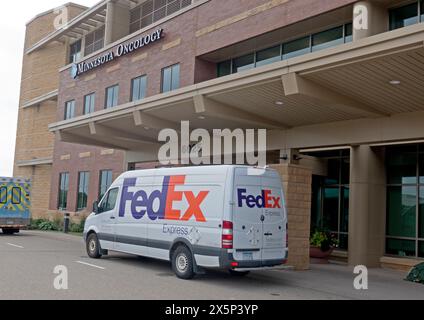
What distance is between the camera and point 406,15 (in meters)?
15.1

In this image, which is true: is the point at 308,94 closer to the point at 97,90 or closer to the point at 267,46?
the point at 267,46

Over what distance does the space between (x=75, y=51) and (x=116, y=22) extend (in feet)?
31.7

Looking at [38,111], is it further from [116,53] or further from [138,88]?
[138,88]

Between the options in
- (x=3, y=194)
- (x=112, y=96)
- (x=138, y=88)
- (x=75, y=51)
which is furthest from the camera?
(x=75, y=51)

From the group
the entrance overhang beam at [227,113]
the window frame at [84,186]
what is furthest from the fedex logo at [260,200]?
the window frame at [84,186]

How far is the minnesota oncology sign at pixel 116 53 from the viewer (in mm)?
24500

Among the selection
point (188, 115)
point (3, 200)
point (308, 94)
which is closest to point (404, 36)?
point (308, 94)

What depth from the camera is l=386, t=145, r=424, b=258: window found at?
15672 millimetres

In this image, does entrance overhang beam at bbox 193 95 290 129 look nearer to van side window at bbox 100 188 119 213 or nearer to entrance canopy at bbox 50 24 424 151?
entrance canopy at bbox 50 24 424 151

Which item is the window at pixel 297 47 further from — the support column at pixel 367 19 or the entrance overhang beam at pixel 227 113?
the entrance overhang beam at pixel 227 113

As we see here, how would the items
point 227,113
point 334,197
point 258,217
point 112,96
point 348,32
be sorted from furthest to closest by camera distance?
point 112,96
point 334,197
point 348,32
point 227,113
point 258,217

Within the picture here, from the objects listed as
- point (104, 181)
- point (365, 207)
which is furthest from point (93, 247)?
point (104, 181)

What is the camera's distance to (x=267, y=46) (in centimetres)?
1919

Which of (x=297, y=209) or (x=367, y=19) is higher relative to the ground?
(x=367, y=19)
